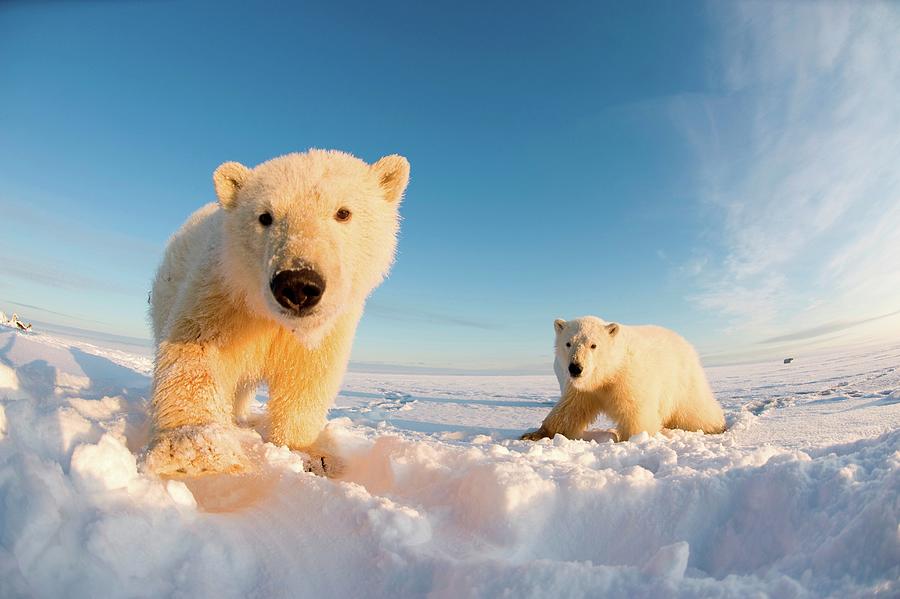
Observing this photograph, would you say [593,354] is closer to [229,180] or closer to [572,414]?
[572,414]

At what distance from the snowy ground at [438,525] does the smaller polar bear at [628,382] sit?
3030 millimetres

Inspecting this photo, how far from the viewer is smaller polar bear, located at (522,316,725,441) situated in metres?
5.25

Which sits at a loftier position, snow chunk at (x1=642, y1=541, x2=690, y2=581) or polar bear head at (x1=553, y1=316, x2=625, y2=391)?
polar bear head at (x1=553, y1=316, x2=625, y2=391)

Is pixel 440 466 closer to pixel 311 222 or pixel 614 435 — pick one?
pixel 311 222

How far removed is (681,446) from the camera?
296 centimetres

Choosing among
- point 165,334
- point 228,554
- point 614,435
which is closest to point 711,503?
point 228,554

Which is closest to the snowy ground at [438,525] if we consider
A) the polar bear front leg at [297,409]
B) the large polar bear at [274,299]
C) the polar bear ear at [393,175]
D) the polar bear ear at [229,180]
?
the large polar bear at [274,299]

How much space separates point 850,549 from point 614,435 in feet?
15.2

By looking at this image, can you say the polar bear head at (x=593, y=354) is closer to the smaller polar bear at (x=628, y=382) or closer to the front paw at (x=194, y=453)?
the smaller polar bear at (x=628, y=382)

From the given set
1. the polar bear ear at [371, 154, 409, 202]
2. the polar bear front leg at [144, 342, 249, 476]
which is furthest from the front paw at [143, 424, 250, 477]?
the polar bear ear at [371, 154, 409, 202]

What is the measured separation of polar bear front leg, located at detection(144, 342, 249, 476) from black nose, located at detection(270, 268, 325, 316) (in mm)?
698

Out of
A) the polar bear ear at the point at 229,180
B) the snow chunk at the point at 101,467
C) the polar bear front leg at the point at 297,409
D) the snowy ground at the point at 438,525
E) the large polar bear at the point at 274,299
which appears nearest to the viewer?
the snowy ground at the point at 438,525

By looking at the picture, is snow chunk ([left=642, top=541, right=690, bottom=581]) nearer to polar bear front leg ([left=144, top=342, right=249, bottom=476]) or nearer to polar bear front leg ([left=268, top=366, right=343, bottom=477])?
polar bear front leg ([left=144, top=342, right=249, bottom=476])

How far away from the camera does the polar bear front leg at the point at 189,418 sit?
6.26 ft
